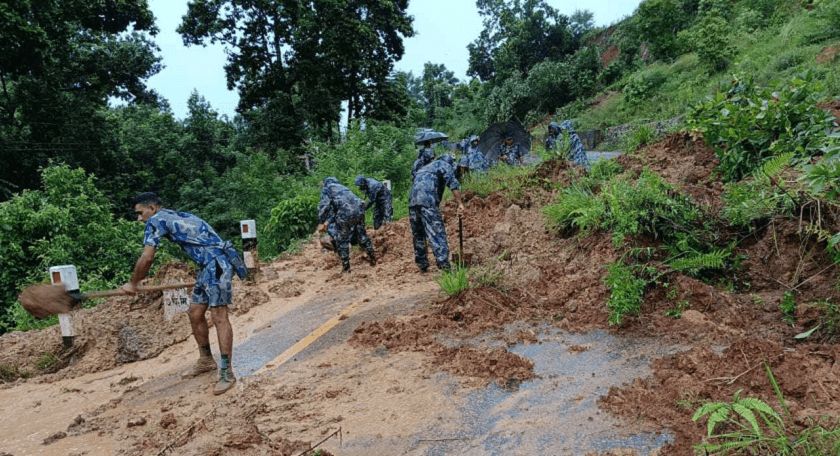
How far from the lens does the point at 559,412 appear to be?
130 inches

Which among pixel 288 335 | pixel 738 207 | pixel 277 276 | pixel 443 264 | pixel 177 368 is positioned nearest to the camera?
pixel 738 207

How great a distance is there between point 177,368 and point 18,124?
17.7 m

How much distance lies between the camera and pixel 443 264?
23.1 feet

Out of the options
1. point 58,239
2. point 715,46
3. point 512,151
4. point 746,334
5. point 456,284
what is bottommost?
point 746,334

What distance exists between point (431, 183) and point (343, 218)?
5.54 feet

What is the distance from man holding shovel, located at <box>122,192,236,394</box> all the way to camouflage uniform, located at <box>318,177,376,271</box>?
136 inches

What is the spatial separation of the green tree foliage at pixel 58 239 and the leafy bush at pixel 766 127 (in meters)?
10.3

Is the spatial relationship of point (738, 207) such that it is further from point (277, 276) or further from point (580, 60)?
point (580, 60)

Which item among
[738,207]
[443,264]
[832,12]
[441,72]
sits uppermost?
[441,72]

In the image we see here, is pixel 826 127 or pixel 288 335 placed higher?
pixel 826 127

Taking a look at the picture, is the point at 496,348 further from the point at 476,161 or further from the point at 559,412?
the point at 476,161

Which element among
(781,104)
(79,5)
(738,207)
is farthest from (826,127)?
(79,5)

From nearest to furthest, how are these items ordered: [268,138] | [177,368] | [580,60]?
1. [177,368]
2. [268,138]
3. [580,60]

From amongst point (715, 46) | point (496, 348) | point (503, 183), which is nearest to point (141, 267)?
point (496, 348)
